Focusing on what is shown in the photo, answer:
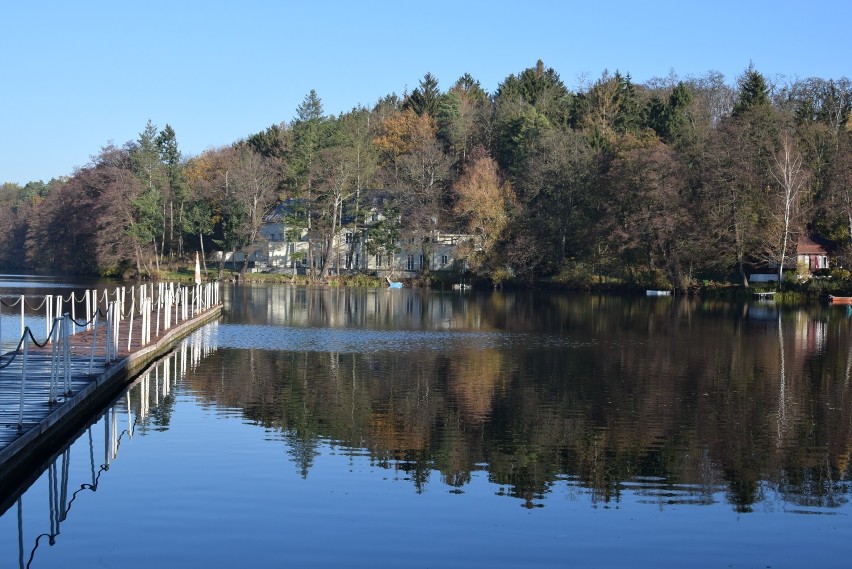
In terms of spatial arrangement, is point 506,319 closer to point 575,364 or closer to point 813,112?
point 575,364

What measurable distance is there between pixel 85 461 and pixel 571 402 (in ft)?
37.1

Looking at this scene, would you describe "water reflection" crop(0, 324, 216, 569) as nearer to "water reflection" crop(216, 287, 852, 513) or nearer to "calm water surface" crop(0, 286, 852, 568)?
"calm water surface" crop(0, 286, 852, 568)

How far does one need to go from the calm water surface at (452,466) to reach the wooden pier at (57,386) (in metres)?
0.47

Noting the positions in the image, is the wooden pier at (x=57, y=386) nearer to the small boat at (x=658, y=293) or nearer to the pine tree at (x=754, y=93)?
the small boat at (x=658, y=293)

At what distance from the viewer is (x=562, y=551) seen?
1170 cm

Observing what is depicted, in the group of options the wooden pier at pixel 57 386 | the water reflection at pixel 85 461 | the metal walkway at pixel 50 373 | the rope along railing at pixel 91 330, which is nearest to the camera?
the water reflection at pixel 85 461

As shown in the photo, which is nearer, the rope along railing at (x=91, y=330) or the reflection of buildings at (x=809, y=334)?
the rope along railing at (x=91, y=330)

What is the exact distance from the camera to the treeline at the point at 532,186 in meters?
77.2

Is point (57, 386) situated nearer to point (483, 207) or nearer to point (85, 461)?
point (85, 461)

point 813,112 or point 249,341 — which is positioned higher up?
point 813,112

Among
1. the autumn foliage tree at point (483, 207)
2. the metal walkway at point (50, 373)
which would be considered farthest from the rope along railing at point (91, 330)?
the autumn foliage tree at point (483, 207)

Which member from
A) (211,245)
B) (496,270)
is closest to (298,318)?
(496,270)

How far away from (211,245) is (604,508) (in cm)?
9091

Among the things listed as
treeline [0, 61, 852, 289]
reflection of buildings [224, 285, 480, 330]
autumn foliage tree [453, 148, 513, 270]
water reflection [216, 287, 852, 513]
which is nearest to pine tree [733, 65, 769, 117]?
treeline [0, 61, 852, 289]
